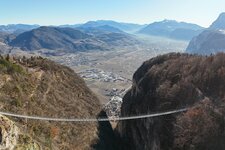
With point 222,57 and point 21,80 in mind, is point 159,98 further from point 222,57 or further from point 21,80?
point 21,80

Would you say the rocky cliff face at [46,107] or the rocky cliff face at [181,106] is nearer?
the rocky cliff face at [181,106]

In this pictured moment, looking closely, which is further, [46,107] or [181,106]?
[46,107]

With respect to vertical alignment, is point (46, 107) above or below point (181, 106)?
below

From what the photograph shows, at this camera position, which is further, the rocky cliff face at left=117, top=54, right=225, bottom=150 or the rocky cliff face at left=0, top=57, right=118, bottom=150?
the rocky cliff face at left=0, top=57, right=118, bottom=150

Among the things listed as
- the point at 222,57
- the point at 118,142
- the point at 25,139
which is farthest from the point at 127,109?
the point at 25,139
